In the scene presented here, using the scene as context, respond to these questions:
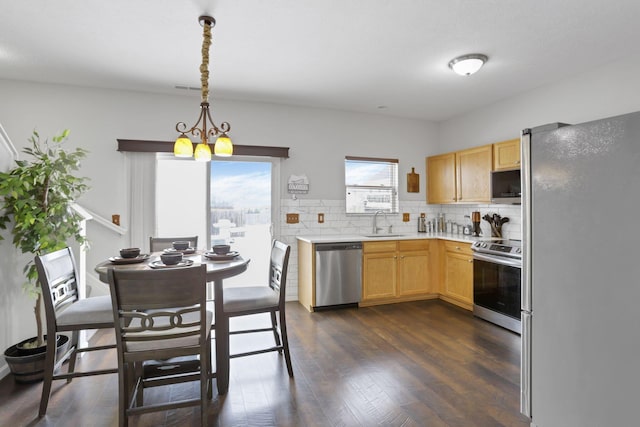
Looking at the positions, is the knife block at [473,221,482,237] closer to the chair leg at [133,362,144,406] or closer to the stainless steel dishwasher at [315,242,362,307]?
the stainless steel dishwasher at [315,242,362,307]

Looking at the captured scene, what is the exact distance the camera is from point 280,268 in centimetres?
270

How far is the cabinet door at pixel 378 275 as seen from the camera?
4.21 meters

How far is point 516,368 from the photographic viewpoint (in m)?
2.61

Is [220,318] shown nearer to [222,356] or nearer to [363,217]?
[222,356]

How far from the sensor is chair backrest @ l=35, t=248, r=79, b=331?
6.59ft

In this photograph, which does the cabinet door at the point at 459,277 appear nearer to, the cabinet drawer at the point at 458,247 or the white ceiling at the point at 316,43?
the cabinet drawer at the point at 458,247

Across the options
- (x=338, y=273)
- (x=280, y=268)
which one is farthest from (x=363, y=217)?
(x=280, y=268)

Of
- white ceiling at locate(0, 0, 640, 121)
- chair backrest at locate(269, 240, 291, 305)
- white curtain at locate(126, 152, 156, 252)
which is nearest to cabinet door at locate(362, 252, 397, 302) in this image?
chair backrest at locate(269, 240, 291, 305)

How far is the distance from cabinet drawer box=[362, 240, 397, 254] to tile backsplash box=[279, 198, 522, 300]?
605 mm

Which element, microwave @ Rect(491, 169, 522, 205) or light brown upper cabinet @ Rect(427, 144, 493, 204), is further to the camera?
light brown upper cabinet @ Rect(427, 144, 493, 204)

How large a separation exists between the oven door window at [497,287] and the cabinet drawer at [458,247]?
0.22 meters

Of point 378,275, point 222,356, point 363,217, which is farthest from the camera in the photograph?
point 363,217

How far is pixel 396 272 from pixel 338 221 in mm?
1036

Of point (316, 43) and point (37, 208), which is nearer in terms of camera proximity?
point (37, 208)
